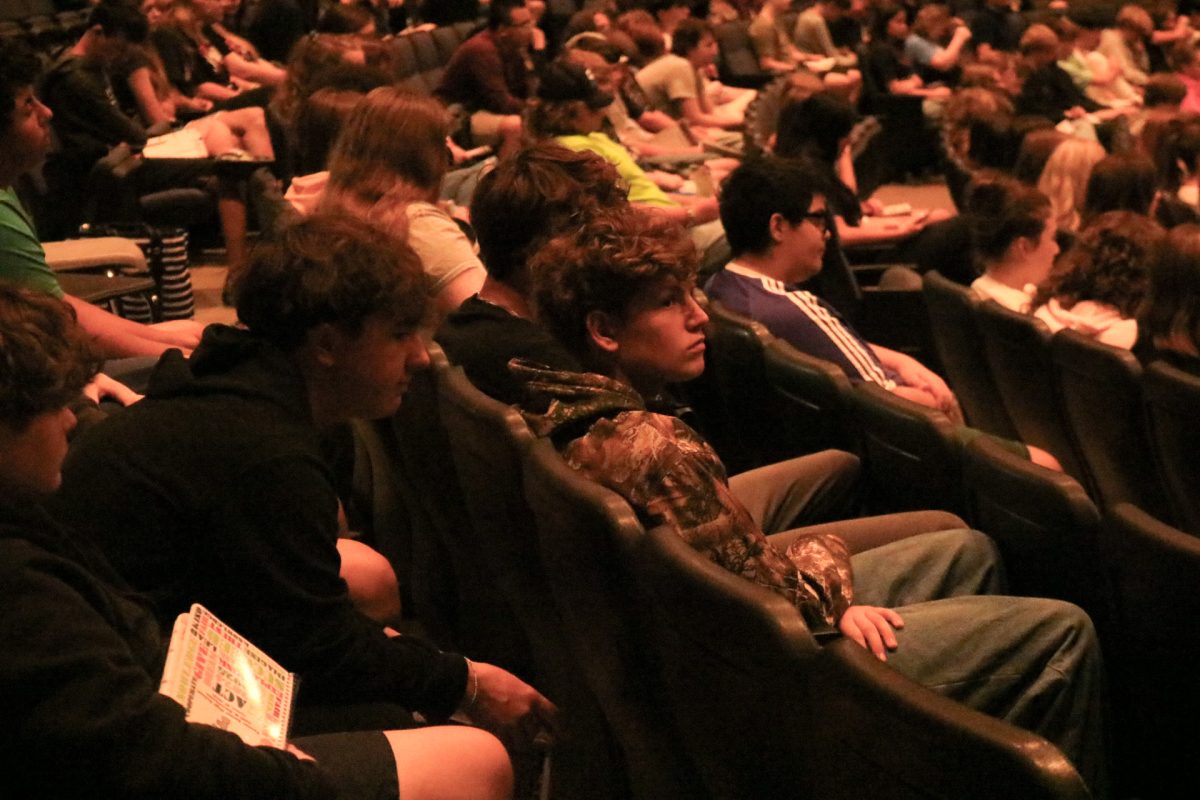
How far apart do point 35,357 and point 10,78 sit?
1.62 meters

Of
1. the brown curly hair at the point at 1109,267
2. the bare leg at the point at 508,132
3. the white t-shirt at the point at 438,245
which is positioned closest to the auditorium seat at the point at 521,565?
the white t-shirt at the point at 438,245

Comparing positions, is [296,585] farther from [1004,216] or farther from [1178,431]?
[1004,216]

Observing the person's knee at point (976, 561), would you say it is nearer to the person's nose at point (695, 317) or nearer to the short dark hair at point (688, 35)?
the person's nose at point (695, 317)

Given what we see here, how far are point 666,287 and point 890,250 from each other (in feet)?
9.70

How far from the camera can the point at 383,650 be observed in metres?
1.82

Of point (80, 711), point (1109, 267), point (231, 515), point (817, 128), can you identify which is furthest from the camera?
point (817, 128)

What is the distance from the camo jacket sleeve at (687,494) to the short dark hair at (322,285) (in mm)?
305

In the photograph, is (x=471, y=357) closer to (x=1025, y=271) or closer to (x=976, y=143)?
(x=1025, y=271)

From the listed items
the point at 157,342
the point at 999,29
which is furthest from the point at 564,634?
the point at 999,29

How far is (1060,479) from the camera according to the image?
6.32 ft

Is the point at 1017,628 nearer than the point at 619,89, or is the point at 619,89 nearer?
the point at 1017,628

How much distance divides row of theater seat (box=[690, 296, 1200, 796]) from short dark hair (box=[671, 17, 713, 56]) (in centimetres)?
444

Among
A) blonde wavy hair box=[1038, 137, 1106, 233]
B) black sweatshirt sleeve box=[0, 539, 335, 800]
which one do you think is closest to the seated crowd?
black sweatshirt sleeve box=[0, 539, 335, 800]

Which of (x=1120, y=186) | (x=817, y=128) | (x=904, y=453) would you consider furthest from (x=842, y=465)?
(x=817, y=128)
